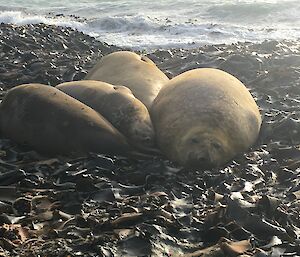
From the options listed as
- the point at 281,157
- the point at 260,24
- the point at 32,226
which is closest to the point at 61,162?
the point at 32,226

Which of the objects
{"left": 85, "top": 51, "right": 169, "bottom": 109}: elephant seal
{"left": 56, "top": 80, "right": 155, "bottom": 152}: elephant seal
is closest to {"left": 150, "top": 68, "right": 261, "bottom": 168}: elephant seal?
{"left": 56, "top": 80, "right": 155, "bottom": 152}: elephant seal

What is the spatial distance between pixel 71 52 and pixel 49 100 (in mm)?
6607

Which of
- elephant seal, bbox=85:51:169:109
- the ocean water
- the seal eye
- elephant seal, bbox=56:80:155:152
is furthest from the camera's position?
the ocean water

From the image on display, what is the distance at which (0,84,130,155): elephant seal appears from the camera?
5262mm

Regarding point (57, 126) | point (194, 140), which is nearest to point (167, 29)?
point (57, 126)

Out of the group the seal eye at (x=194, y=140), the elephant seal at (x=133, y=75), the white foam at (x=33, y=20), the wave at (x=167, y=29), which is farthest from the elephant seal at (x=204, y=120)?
the white foam at (x=33, y=20)

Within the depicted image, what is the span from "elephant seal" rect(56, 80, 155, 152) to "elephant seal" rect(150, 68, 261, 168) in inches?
5.3

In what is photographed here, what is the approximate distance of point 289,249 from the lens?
343cm

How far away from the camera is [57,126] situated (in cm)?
529

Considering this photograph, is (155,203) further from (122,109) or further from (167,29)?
(167,29)

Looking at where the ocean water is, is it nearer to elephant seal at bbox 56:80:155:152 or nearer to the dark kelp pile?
elephant seal at bbox 56:80:155:152

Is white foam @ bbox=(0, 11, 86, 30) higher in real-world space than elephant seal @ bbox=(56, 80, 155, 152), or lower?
lower

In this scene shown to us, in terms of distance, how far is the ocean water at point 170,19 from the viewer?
17.8m

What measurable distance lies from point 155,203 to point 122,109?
1.53m
